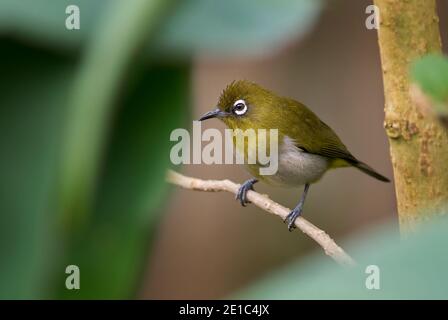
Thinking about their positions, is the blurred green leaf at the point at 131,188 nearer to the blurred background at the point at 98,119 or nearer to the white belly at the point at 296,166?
the blurred background at the point at 98,119

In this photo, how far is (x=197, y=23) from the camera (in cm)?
67

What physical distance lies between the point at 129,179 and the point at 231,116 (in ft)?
5.14

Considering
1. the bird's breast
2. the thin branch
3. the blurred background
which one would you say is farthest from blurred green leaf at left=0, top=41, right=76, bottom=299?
the bird's breast

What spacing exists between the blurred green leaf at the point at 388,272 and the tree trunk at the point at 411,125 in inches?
13.4

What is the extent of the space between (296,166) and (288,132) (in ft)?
0.38

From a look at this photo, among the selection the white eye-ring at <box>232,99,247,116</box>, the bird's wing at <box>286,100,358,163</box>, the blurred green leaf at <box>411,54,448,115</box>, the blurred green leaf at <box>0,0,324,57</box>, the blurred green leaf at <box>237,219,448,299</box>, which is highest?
the white eye-ring at <box>232,99,247,116</box>

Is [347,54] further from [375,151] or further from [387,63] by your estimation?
[387,63]

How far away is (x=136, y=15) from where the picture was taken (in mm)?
506

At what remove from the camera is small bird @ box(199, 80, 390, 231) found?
7.01 ft

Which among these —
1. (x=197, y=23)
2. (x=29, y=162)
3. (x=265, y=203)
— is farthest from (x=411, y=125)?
(x=265, y=203)

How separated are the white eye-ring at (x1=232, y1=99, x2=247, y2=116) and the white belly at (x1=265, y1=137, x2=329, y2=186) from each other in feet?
0.57

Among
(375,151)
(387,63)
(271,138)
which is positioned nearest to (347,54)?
(375,151)

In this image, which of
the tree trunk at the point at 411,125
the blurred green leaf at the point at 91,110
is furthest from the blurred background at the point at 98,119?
the tree trunk at the point at 411,125

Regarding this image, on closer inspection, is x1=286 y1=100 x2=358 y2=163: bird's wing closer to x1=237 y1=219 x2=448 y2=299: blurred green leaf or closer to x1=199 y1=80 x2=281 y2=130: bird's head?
x1=199 y1=80 x2=281 y2=130: bird's head
